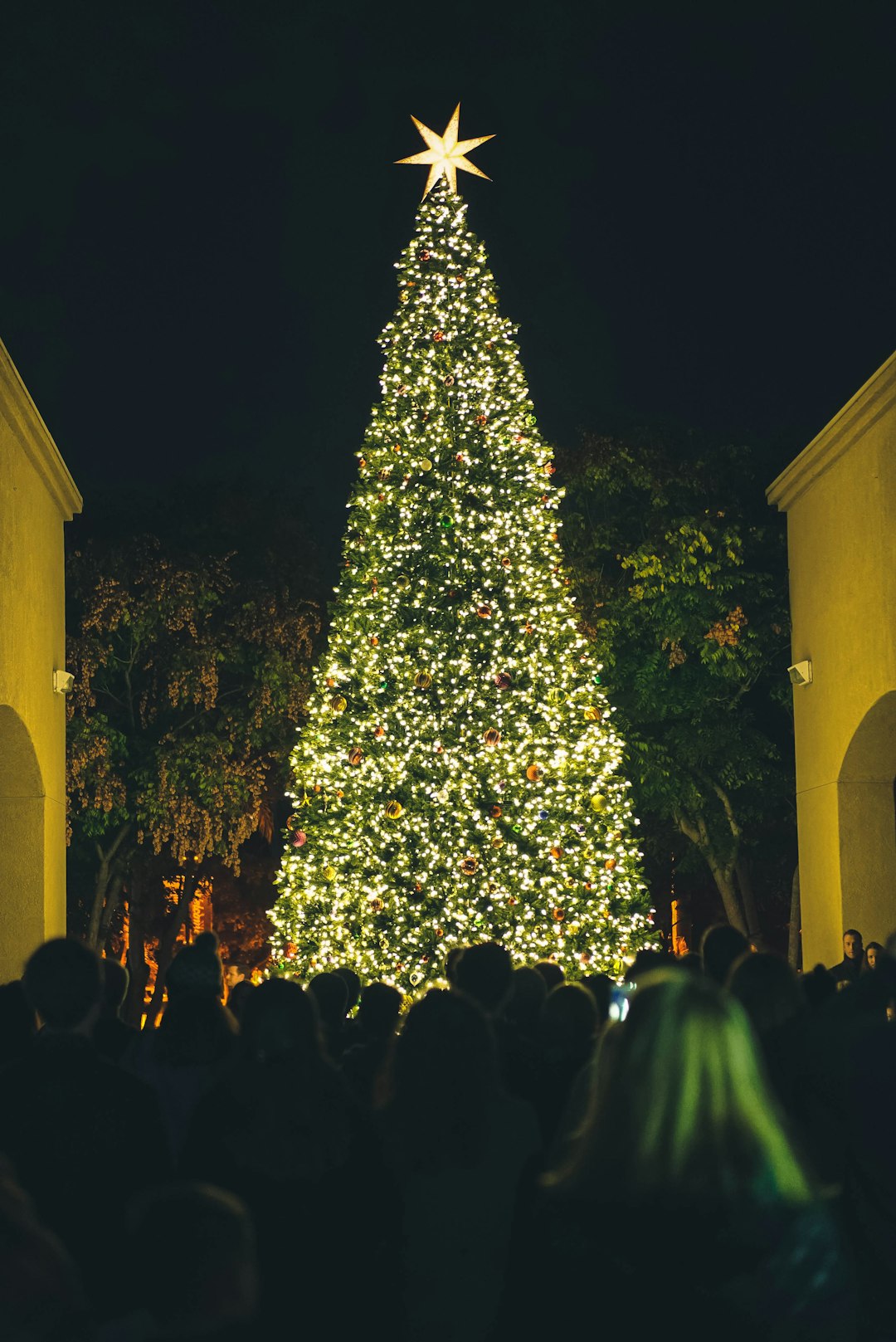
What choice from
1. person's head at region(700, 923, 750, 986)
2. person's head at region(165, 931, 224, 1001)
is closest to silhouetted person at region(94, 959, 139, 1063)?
person's head at region(165, 931, 224, 1001)

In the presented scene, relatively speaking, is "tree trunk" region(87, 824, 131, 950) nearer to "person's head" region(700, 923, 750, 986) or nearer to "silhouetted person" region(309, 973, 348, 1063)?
"silhouetted person" region(309, 973, 348, 1063)

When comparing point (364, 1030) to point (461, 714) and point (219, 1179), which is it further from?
point (461, 714)

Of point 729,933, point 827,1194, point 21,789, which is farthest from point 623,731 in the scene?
point 827,1194

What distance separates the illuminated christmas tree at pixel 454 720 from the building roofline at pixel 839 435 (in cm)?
309

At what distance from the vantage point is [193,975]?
5590 millimetres

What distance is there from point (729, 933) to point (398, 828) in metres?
10.1

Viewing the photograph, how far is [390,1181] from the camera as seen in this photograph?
3850 millimetres

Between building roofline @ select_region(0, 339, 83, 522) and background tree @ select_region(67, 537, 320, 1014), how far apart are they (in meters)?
7.83

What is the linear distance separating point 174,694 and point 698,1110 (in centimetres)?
2587

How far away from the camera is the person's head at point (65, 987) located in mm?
4664

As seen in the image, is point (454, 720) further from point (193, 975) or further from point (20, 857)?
point (193, 975)

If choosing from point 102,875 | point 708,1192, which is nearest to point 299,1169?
point 708,1192

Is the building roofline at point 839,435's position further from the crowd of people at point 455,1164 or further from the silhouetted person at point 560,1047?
the crowd of people at point 455,1164

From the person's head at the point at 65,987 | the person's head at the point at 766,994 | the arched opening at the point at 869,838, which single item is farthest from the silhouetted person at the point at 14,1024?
the arched opening at the point at 869,838
